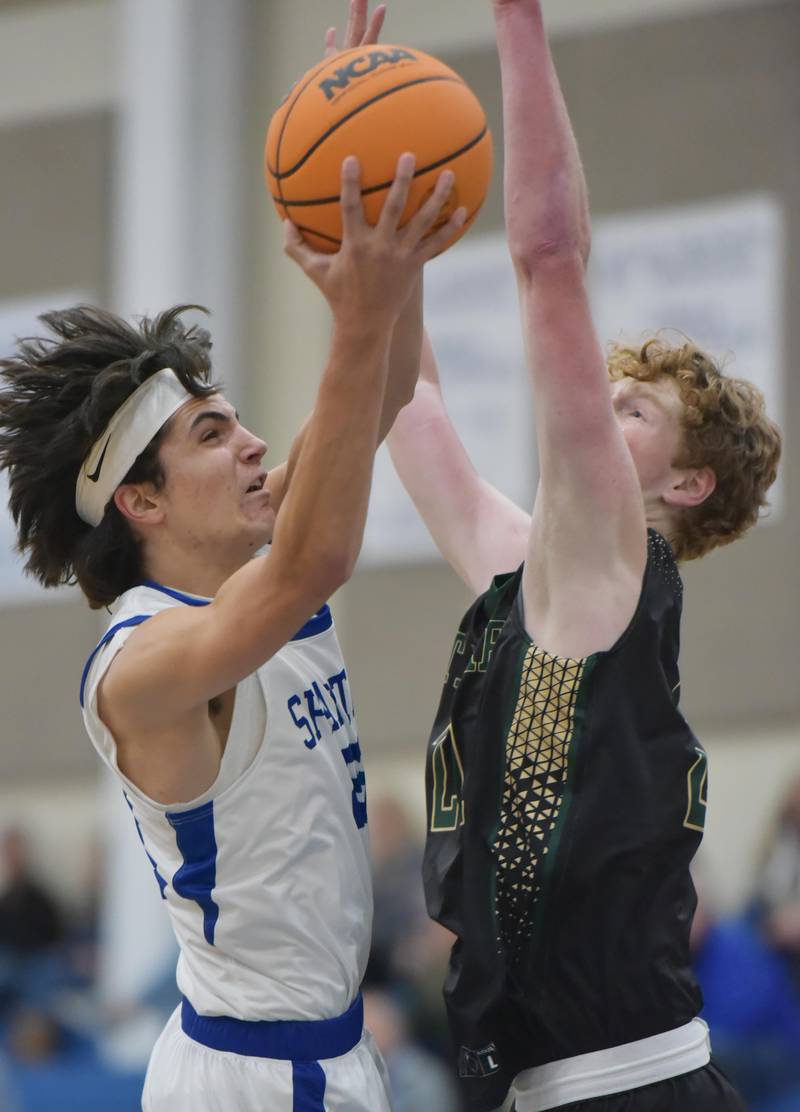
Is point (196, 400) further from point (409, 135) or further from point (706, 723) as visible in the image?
point (706, 723)

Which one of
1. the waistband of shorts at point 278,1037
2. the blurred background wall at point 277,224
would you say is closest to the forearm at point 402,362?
the waistband of shorts at point 278,1037

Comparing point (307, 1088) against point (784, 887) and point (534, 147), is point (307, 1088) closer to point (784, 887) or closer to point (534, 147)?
point (534, 147)

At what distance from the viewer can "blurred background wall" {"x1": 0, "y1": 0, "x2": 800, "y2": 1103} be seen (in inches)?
381

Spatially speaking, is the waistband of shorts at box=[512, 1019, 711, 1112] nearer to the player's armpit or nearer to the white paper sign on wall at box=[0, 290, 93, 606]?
the player's armpit

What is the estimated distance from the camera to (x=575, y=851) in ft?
10.3

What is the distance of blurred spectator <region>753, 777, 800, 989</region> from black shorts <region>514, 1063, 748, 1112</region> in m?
4.92

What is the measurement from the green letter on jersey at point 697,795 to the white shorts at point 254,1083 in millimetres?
889

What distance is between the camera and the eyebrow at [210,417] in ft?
11.7

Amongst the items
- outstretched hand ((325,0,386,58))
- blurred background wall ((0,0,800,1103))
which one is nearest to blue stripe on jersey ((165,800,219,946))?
outstretched hand ((325,0,386,58))

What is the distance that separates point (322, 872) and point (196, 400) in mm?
1064

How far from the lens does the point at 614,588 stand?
3.15 m

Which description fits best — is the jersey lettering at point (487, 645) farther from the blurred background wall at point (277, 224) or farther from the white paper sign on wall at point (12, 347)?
the white paper sign on wall at point (12, 347)

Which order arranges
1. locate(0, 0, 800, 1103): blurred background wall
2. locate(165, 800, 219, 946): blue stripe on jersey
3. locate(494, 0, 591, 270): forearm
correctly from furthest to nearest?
locate(0, 0, 800, 1103): blurred background wall < locate(165, 800, 219, 946): blue stripe on jersey < locate(494, 0, 591, 270): forearm

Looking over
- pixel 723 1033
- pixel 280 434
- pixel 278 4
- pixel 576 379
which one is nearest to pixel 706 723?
pixel 723 1033
